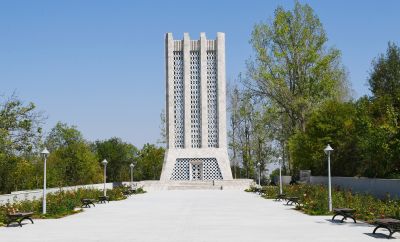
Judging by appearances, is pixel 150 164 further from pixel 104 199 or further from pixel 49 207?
pixel 49 207

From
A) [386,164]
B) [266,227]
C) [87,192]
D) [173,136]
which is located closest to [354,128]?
[386,164]

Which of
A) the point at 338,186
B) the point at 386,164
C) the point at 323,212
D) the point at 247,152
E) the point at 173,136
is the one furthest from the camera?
the point at 247,152

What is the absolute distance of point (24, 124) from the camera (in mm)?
26469

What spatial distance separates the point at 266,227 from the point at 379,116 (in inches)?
578

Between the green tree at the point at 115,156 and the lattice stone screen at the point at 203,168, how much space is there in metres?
8.31

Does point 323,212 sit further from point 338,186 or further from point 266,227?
point 338,186

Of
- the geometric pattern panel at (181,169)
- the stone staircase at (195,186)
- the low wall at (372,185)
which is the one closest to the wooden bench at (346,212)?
the low wall at (372,185)

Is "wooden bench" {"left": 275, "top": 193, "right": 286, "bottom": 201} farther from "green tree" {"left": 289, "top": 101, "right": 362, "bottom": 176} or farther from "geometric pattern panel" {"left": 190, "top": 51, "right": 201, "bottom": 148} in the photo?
"geometric pattern panel" {"left": 190, "top": 51, "right": 201, "bottom": 148}

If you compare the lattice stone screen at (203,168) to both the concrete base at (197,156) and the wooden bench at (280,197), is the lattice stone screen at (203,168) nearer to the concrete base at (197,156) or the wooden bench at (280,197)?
the concrete base at (197,156)

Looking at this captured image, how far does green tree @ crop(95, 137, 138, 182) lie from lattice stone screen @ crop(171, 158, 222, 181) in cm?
831

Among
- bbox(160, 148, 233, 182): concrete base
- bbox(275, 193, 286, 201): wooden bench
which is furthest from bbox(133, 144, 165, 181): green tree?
bbox(275, 193, 286, 201): wooden bench

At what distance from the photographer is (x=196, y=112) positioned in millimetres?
54156

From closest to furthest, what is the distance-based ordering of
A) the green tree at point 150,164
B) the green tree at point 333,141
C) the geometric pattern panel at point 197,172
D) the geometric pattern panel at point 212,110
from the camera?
the green tree at point 333,141
the geometric pattern panel at point 197,172
the geometric pattern panel at point 212,110
the green tree at point 150,164

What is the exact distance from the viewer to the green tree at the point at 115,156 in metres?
60.6
